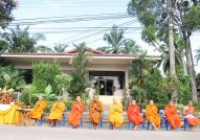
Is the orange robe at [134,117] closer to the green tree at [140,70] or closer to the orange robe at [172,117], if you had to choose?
the orange robe at [172,117]

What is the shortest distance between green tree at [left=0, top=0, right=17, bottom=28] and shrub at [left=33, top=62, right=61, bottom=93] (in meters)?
5.83

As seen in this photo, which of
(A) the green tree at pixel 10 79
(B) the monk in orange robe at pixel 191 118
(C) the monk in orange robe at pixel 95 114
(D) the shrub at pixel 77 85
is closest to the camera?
(C) the monk in orange robe at pixel 95 114

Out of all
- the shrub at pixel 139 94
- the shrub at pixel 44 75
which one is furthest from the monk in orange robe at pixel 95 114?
the shrub at pixel 44 75

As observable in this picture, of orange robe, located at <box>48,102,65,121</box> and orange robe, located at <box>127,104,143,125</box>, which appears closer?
orange robe, located at <box>127,104,143,125</box>

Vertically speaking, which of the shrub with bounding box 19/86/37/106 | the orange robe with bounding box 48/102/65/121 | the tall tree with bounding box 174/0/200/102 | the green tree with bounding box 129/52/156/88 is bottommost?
the orange robe with bounding box 48/102/65/121

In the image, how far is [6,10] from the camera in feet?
93.1

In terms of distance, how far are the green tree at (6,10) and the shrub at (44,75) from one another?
5.83m

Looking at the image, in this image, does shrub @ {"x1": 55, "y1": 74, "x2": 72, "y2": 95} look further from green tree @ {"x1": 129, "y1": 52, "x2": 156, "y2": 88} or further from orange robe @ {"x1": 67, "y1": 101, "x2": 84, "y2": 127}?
orange robe @ {"x1": 67, "y1": 101, "x2": 84, "y2": 127}

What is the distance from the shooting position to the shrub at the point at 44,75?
23391 millimetres

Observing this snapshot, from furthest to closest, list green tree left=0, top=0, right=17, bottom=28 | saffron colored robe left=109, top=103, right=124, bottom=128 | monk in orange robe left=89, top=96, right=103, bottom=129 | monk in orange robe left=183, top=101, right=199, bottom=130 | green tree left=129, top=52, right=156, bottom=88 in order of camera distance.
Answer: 1. green tree left=0, top=0, right=17, bottom=28
2. green tree left=129, top=52, right=156, bottom=88
3. monk in orange robe left=183, top=101, right=199, bottom=130
4. monk in orange robe left=89, top=96, right=103, bottom=129
5. saffron colored robe left=109, top=103, right=124, bottom=128

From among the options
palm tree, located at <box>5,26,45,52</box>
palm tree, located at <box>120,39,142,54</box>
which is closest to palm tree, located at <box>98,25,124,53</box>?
palm tree, located at <box>120,39,142,54</box>

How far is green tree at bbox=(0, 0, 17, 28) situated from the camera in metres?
27.8

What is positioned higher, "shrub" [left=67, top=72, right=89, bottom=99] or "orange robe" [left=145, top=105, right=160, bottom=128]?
"shrub" [left=67, top=72, right=89, bottom=99]

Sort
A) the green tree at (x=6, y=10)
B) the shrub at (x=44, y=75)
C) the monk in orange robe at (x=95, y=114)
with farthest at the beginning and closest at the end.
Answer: the green tree at (x=6, y=10), the shrub at (x=44, y=75), the monk in orange robe at (x=95, y=114)
